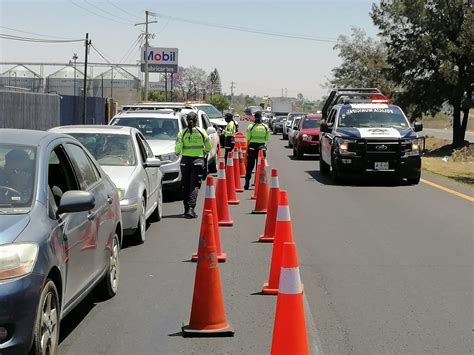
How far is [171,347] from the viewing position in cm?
560

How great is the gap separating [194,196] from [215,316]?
6.65 meters

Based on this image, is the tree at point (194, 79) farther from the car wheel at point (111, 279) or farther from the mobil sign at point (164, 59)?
the car wheel at point (111, 279)

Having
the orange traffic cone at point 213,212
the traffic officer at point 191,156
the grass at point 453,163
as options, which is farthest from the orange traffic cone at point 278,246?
the grass at point 453,163

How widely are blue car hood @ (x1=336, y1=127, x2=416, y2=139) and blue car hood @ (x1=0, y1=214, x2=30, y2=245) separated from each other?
1369 cm

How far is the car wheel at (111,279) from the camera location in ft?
22.6

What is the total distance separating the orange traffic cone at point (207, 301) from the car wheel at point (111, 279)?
4.16ft

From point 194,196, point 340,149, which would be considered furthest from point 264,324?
point 340,149

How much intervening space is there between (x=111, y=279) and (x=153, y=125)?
915 cm

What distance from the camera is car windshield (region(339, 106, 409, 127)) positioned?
18938 millimetres

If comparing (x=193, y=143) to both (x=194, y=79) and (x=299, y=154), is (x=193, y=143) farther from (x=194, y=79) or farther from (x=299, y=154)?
(x=194, y=79)

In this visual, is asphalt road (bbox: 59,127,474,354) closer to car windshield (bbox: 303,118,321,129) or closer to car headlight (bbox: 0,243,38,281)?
car headlight (bbox: 0,243,38,281)

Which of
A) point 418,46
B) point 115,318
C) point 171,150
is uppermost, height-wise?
point 418,46

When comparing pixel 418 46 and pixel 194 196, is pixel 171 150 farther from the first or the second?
pixel 418 46

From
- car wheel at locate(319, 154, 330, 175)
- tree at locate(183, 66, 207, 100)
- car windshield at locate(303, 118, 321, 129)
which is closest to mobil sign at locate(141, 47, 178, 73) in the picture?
tree at locate(183, 66, 207, 100)
